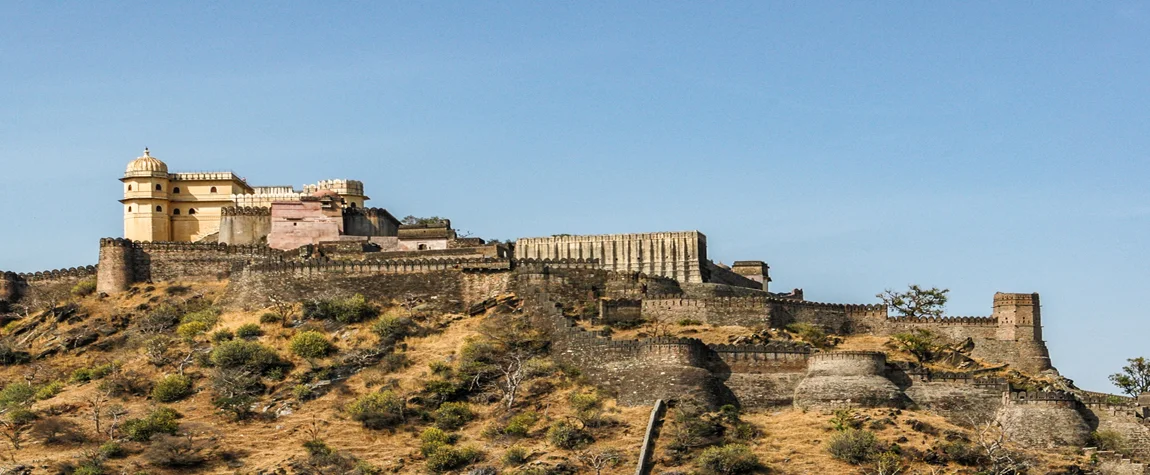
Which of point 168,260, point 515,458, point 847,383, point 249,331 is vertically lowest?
point 515,458

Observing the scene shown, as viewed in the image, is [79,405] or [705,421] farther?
[79,405]

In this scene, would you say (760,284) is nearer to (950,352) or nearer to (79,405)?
(950,352)

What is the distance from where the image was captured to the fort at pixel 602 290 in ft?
237

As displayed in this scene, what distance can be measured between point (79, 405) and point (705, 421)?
24200 millimetres

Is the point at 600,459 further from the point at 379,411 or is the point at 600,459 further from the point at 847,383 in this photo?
the point at 847,383

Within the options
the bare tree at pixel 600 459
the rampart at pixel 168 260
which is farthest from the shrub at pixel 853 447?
the rampart at pixel 168 260

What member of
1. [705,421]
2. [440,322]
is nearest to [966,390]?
[705,421]

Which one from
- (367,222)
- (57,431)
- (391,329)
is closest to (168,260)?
(367,222)

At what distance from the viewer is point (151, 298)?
86812 millimetres

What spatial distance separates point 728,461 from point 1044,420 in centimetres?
1268

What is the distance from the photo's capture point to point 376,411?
72.4 m

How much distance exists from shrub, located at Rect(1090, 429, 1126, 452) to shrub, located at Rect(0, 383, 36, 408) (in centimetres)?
4032


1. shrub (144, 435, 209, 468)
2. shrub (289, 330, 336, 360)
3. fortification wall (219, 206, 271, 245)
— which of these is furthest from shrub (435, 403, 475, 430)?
fortification wall (219, 206, 271, 245)

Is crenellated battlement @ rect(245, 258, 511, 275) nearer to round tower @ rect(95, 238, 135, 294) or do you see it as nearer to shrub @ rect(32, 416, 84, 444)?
round tower @ rect(95, 238, 135, 294)
